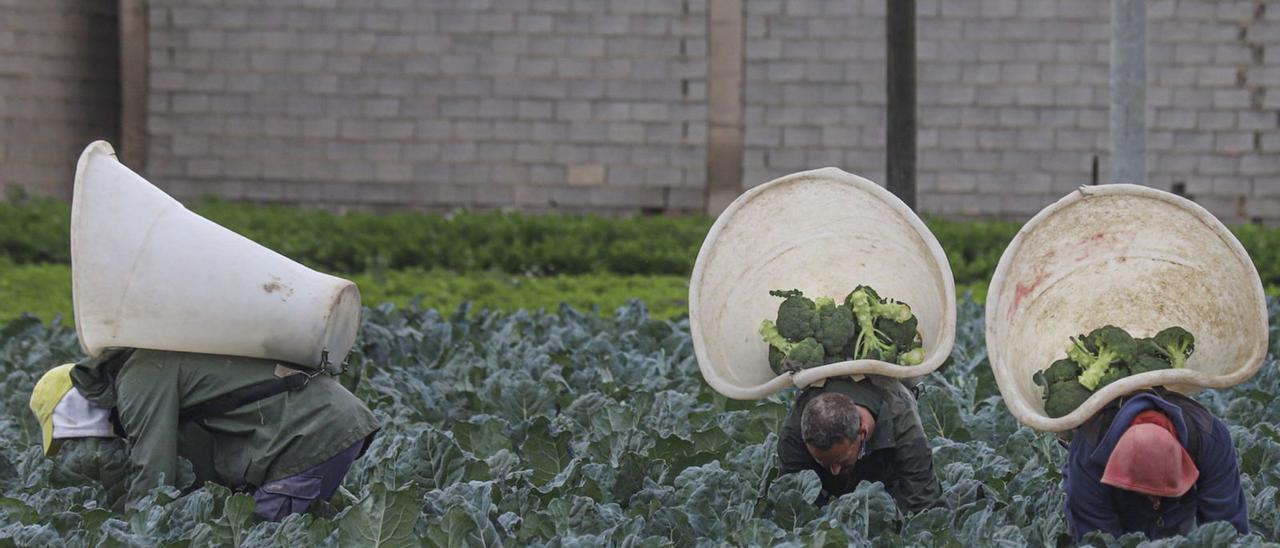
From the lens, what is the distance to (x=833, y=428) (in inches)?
178

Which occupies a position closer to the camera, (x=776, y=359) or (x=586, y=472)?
(x=776, y=359)

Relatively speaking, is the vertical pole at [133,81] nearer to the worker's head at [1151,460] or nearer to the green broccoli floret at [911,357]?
the green broccoli floret at [911,357]

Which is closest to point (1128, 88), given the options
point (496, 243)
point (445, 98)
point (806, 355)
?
point (806, 355)

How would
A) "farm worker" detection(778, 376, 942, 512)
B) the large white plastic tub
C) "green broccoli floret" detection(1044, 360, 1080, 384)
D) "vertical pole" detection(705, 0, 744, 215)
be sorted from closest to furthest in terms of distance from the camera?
"green broccoli floret" detection(1044, 360, 1080, 384) < "farm worker" detection(778, 376, 942, 512) < the large white plastic tub < "vertical pole" detection(705, 0, 744, 215)

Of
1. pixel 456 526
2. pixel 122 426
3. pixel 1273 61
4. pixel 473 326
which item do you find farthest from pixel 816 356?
pixel 1273 61

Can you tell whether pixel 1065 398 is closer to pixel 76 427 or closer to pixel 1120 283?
pixel 1120 283

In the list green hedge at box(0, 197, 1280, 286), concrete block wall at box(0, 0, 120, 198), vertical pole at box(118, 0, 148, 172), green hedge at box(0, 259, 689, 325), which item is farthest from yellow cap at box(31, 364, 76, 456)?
vertical pole at box(118, 0, 148, 172)

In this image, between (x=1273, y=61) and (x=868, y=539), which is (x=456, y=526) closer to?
(x=868, y=539)

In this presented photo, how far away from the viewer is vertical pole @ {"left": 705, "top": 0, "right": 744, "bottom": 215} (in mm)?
15477

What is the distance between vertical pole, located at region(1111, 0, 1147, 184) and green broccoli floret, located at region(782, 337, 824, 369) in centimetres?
463

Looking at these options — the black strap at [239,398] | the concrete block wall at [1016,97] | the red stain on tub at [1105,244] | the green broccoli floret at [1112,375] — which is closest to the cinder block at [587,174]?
the concrete block wall at [1016,97]

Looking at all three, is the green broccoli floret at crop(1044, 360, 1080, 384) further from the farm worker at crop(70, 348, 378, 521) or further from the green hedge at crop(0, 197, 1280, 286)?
the green hedge at crop(0, 197, 1280, 286)

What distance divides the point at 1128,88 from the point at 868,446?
486cm

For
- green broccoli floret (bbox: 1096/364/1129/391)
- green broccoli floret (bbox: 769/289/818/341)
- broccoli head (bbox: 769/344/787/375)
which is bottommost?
broccoli head (bbox: 769/344/787/375)
